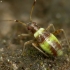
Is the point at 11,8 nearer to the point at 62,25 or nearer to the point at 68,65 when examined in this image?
A: the point at 62,25

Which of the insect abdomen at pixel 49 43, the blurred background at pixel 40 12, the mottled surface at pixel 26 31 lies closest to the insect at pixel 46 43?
the insect abdomen at pixel 49 43

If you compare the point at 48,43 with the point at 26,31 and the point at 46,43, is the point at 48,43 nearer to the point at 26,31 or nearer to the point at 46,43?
the point at 46,43

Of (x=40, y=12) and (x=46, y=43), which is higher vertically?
(x=46, y=43)

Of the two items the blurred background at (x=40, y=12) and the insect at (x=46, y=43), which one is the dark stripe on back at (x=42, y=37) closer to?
the insect at (x=46, y=43)

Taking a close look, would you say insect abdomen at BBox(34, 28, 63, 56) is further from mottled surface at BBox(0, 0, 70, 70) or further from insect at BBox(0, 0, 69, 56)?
mottled surface at BBox(0, 0, 70, 70)

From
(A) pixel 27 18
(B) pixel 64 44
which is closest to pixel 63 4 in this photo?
(A) pixel 27 18

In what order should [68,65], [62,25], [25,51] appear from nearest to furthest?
[68,65] → [25,51] → [62,25]

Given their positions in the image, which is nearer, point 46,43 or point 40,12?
point 46,43

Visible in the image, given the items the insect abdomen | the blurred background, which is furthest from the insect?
the blurred background

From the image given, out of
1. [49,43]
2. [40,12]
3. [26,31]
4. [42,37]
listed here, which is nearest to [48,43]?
[49,43]
